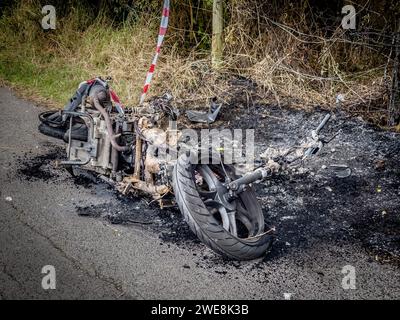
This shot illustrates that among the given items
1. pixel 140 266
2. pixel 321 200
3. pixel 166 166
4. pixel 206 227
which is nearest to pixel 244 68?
pixel 321 200

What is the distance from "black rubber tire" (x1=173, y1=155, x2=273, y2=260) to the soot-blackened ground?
0.33 meters

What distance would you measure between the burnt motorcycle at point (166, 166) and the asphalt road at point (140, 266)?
0.27m

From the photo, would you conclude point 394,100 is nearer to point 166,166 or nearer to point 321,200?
point 321,200

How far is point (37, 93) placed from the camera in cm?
835

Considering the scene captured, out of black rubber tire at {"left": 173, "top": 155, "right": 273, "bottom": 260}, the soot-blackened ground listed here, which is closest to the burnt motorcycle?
black rubber tire at {"left": 173, "top": 155, "right": 273, "bottom": 260}

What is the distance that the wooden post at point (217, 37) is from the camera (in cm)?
785

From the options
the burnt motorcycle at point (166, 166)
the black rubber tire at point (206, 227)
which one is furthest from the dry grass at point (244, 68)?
the black rubber tire at point (206, 227)

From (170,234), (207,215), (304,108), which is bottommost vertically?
(170,234)

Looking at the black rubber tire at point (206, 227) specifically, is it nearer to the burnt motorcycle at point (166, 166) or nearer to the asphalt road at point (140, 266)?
A: the burnt motorcycle at point (166, 166)

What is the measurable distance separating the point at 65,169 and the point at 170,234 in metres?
1.94

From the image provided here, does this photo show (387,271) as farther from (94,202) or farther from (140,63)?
(140,63)

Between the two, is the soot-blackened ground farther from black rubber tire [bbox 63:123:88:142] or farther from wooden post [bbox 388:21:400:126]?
black rubber tire [bbox 63:123:88:142]

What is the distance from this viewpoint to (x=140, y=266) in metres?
3.50
